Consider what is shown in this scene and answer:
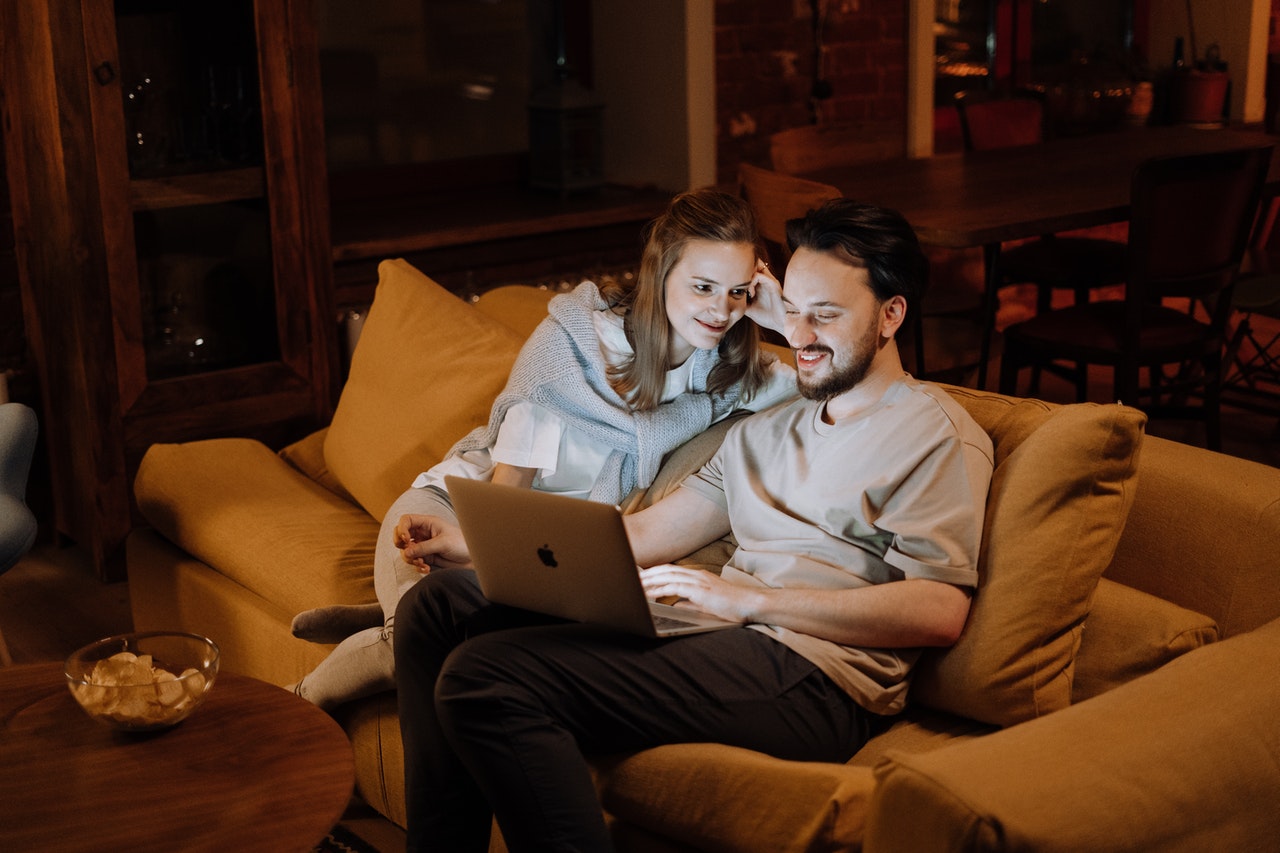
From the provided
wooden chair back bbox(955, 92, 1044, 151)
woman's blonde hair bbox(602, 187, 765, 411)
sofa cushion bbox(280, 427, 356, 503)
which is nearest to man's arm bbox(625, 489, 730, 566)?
woman's blonde hair bbox(602, 187, 765, 411)

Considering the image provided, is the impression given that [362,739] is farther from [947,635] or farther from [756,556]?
[947,635]

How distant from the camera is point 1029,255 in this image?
4.64 metres

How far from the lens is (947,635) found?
1990mm

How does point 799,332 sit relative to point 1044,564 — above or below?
above

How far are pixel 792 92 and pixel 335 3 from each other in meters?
1.61

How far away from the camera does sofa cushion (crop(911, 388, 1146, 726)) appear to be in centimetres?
198

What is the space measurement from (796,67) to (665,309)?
2.90m

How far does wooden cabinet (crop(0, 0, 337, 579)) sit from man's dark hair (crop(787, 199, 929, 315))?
2.04m

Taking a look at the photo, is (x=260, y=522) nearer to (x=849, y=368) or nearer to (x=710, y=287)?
(x=710, y=287)

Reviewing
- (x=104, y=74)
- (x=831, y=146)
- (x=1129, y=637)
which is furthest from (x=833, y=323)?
(x=831, y=146)

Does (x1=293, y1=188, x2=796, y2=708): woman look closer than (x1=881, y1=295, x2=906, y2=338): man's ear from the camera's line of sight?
No

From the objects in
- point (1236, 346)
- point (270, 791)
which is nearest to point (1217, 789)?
point (270, 791)

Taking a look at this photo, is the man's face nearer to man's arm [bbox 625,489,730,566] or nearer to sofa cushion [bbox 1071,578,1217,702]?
man's arm [bbox 625,489,730,566]

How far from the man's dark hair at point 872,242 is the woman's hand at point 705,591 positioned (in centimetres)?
48
